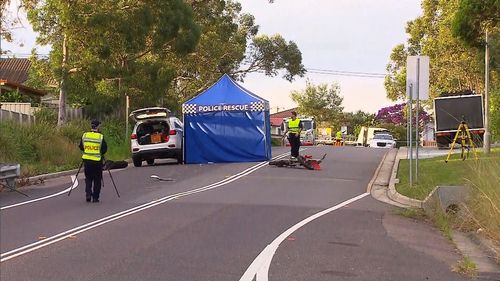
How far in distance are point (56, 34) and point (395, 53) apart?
88.5 ft

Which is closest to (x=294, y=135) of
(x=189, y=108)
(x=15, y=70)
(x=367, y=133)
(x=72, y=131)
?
(x=189, y=108)

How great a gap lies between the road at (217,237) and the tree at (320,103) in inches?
2565

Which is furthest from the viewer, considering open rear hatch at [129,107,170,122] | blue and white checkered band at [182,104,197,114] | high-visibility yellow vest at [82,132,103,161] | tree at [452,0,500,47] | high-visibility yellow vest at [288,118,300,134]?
blue and white checkered band at [182,104,197,114]

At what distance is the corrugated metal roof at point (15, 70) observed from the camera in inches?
2028

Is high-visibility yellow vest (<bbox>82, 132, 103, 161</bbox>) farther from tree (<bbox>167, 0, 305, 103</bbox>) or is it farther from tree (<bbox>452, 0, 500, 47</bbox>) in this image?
tree (<bbox>167, 0, 305, 103</bbox>)

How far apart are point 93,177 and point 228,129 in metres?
11.6

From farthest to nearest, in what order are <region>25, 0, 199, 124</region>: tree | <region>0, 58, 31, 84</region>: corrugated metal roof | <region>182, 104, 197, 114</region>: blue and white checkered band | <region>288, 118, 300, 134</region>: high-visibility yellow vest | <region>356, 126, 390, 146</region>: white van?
1. <region>356, 126, 390, 146</region>: white van
2. <region>0, 58, 31, 84</region>: corrugated metal roof
3. <region>25, 0, 199, 124</region>: tree
4. <region>182, 104, 197, 114</region>: blue and white checkered band
5. <region>288, 118, 300, 134</region>: high-visibility yellow vest

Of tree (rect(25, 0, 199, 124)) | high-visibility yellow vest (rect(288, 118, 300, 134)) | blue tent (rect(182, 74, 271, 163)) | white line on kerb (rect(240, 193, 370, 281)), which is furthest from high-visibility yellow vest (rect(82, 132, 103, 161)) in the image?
tree (rect(25, 0, 199, 124))

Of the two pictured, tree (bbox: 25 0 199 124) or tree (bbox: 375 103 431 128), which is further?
tree (bbox: 375 103 431 128)

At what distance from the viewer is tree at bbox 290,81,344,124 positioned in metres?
80.9

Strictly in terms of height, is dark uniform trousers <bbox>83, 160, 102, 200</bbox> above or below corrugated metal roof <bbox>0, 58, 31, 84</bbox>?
below

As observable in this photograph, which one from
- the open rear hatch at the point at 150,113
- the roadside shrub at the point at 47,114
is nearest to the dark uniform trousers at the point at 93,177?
the open rear hatch at the point at 150,113

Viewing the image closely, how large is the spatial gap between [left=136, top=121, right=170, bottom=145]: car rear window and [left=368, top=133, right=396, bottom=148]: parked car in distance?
2714 centimetres

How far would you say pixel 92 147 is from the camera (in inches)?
534
